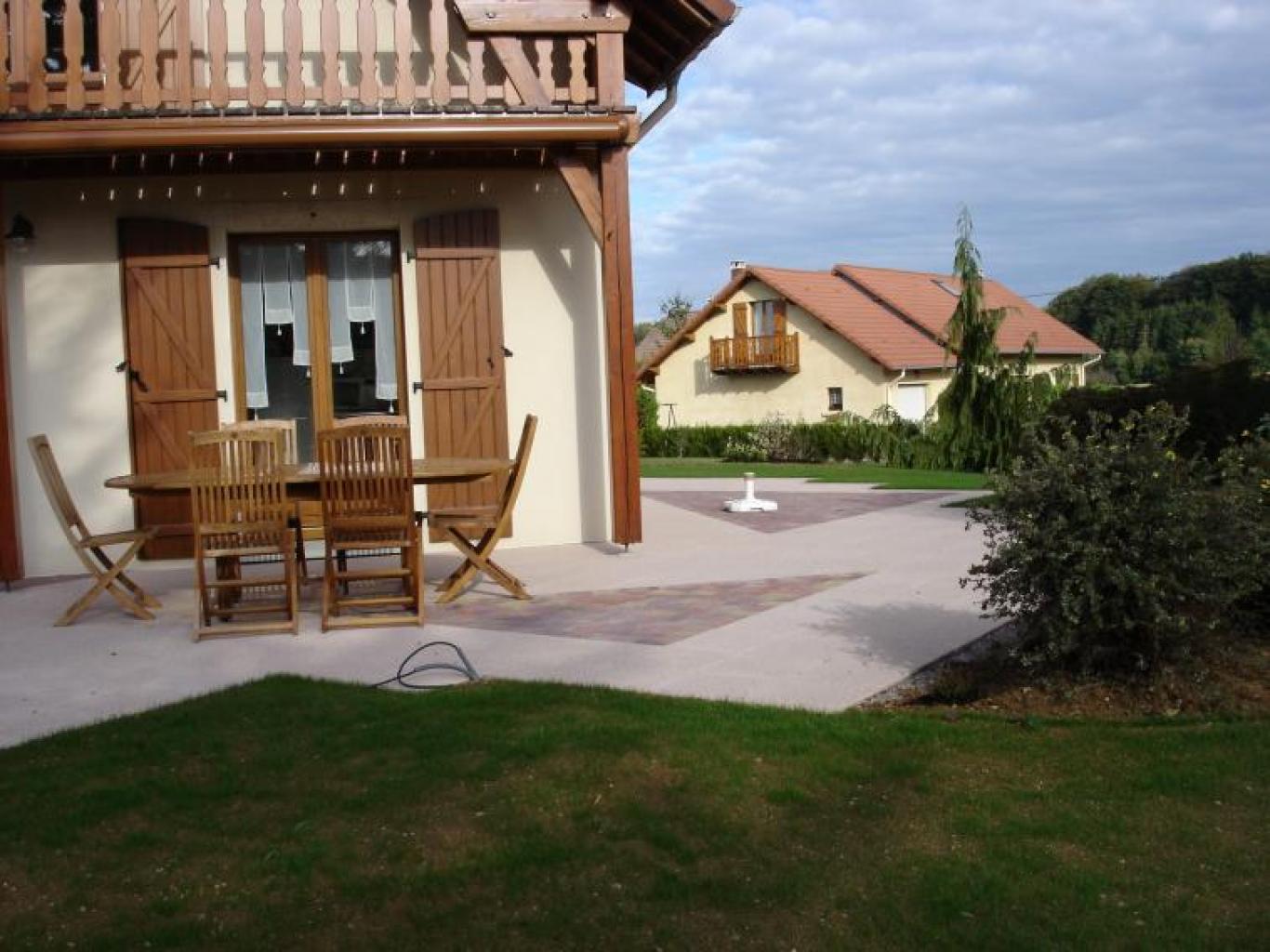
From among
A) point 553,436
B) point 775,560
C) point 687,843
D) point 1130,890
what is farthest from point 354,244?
point 1130,890

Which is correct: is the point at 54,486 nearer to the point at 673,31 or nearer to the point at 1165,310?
the point at 673,31

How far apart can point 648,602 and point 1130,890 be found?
428 centimetres

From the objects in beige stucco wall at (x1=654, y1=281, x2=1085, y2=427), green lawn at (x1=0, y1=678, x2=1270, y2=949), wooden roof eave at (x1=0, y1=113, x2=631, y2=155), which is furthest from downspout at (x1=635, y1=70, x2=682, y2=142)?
beige stucco wall at (x1=654, y1=281, x2=1085, y2=427)

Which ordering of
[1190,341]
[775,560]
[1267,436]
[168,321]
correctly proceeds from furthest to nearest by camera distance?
1. [1190,341]
2. [168,321]
3. [775,560]
4. [1267,436]

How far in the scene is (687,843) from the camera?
366cm

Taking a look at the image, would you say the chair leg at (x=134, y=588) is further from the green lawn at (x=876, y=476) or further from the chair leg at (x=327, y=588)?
the green lawn at (x=876, y=476)

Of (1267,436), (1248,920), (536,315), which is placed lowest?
(1248,920)

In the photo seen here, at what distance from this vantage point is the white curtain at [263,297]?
1009 centimetres

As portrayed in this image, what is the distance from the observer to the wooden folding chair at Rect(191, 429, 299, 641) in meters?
6.83

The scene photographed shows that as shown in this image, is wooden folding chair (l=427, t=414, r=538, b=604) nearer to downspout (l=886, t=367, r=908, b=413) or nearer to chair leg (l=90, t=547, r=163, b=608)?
chair leg (l=90, t=547, r=163, b=608)

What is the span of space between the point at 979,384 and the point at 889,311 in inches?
792

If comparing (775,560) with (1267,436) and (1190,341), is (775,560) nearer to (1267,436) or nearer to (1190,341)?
(1267,436)

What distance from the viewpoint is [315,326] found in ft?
33.3

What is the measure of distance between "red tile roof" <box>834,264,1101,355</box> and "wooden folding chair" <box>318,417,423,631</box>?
33.4 m
